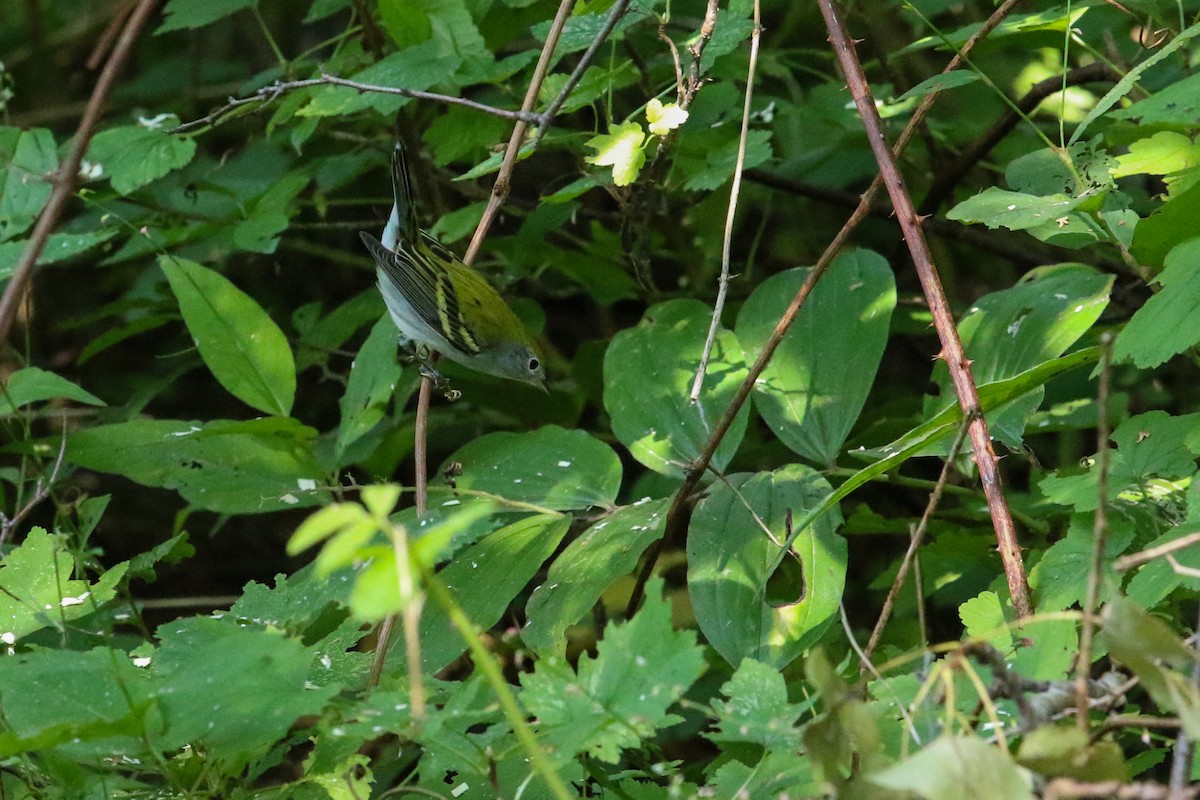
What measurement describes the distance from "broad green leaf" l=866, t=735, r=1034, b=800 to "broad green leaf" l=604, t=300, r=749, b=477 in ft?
4.18

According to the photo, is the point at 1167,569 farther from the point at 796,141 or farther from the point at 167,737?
the point at 796,141

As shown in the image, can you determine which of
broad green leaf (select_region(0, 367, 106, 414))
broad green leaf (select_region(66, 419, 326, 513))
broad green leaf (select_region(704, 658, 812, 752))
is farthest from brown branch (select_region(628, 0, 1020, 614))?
broad green leaf (select_region(0, 367, 106, 414))

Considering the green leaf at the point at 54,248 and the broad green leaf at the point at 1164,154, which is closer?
the broad green leaf at the point at 1164,154

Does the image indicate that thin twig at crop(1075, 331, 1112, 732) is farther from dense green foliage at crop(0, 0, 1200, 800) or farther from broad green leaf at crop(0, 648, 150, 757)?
broad green leaf at crop(0, 648, 150, 757)

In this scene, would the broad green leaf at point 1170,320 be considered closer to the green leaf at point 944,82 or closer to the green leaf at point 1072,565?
the green leaf at point 1072,565

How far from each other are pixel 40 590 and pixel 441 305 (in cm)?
174

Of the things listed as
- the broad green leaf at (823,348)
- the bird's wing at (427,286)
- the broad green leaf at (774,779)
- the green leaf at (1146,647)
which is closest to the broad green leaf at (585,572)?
the broad green leaf at (823,348)

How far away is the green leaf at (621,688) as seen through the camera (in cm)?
128

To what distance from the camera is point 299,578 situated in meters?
2.22

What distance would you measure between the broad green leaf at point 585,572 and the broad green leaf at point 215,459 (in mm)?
627

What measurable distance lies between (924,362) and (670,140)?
1803mm

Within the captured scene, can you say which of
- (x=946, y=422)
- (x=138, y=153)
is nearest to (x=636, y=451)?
(x=946, y=422)

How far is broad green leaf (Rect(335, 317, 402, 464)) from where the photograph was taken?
8.25 feet

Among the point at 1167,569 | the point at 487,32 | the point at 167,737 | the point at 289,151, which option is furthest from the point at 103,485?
the point at 1167,569
